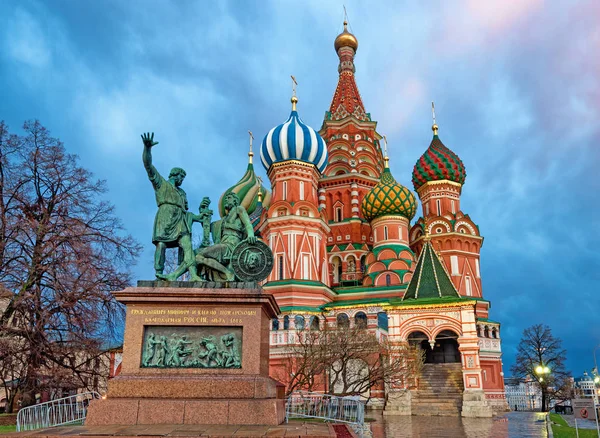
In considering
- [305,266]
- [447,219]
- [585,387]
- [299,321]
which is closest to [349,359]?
[299,321]

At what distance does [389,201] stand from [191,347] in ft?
101

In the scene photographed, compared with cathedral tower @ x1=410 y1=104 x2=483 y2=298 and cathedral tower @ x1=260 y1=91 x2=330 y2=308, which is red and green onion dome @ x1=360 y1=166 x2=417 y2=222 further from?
cathedral tower @ x1=260 y1=91 x2=330 y2=308

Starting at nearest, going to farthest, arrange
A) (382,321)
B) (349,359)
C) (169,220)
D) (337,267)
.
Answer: (169,220)
(349,359)
(382,321)
(337,267)

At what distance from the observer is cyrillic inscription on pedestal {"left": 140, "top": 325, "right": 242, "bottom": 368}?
982 centimetres

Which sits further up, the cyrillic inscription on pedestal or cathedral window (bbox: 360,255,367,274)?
cathedral window (bbox: 360,255,367,274)

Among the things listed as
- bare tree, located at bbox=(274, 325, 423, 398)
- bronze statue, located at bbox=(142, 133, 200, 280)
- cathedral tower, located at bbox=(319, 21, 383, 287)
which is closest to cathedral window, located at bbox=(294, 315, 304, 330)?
bare tree, located at bbox=(274, 325, 423, 398)

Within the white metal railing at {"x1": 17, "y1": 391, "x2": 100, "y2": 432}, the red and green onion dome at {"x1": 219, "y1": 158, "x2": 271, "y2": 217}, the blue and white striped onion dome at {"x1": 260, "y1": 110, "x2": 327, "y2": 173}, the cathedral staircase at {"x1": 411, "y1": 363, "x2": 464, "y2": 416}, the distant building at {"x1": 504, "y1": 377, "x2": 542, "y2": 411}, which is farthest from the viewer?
the distant building at {"x1": 504, "y1": 377, "x2": 542, "y2": 411}

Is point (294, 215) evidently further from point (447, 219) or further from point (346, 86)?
point (346, 86)

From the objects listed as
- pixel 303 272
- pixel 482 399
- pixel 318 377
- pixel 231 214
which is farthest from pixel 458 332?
pixel 231 214

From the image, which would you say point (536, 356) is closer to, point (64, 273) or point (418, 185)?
point (418, 185)

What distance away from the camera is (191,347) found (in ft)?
32.6

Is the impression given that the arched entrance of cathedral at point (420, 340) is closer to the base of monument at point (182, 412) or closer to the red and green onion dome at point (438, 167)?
the red and green onion dome at point (438, 167)

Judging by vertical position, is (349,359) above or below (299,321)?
below

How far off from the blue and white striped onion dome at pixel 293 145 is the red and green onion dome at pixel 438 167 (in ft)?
28.5
